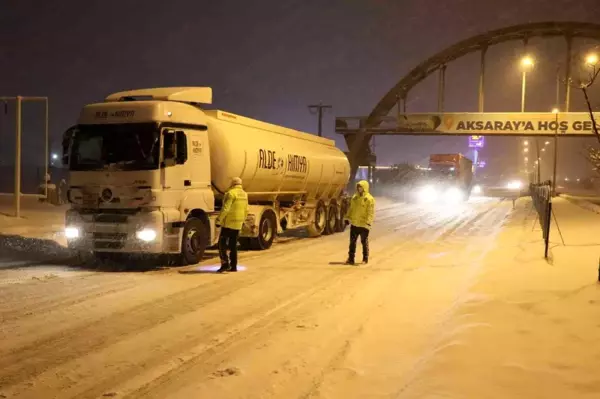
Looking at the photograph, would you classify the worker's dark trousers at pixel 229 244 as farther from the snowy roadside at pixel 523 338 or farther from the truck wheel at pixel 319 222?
the truck wheel at pixel 319 222

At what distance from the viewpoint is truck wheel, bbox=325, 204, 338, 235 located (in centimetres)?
2117

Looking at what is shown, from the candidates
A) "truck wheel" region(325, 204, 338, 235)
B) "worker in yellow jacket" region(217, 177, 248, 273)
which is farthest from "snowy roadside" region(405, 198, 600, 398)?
"truck wheel" region(325, 204, 338, 235)

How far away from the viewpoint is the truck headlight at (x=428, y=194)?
2067 inches

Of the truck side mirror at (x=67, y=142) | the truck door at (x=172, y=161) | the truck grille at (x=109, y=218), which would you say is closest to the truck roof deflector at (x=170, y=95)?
the truck side mirror at (x=67, y=142)

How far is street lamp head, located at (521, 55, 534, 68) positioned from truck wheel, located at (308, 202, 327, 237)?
89.0 feet

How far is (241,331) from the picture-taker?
739cm

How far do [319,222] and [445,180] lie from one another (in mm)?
33553

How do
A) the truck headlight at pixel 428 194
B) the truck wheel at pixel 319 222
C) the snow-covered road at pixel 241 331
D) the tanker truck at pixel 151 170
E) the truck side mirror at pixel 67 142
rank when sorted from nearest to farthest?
the snow-covered road at pixel 241 331, the tanker truck at pixel 151 170, the truck side mirror at pixel 67 142, the truck wheel at pixel 319 222, the truck headlight at pixel 428 194

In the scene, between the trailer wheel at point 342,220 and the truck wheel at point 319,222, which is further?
the trailer wheel at point 342,220

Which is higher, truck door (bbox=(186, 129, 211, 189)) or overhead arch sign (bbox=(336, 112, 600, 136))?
overhead arch sign (bbox=(336, 112, 600, 136))

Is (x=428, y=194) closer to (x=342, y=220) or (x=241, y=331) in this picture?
(x=342, y=220)

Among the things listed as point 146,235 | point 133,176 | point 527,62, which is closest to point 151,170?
point 133,176

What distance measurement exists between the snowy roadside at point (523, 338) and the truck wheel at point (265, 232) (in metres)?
6.17

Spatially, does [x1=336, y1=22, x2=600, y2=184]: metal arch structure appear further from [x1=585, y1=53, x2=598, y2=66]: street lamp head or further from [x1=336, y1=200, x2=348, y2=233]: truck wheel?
[x1=585, y1=53, x2=598, y2=66]: street lamp head
